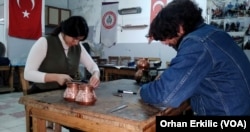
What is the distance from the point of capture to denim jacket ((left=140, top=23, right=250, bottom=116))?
101 centimetres

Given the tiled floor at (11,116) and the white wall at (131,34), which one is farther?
the white wall at (131,34)

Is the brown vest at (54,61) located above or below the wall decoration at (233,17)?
below

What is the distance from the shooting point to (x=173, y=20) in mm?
1131

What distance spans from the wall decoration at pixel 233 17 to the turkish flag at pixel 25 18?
4.17 meters

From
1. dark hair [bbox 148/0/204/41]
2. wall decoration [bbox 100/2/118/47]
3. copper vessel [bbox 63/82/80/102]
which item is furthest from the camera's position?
wall decoration [bbox 100/2/118/47]

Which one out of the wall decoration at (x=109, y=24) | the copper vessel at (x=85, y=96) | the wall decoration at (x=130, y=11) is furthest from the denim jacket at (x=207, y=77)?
the wall decoration at (x=109, y=24)

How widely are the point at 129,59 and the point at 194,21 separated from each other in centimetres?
529

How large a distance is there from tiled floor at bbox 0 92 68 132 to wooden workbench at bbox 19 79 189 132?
1.75 meters

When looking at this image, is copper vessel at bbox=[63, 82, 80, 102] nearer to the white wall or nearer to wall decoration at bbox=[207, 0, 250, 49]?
wall decoration at bbox=[207, 0, 250, 49]

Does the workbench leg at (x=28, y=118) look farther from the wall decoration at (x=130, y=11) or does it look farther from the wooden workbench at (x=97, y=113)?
the wall decoration at (x=130, y=11)

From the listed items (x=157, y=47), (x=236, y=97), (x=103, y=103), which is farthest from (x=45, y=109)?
(x=157, y=47)

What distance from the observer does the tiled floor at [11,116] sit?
3011 mm

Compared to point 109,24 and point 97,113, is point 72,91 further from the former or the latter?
point 109,24

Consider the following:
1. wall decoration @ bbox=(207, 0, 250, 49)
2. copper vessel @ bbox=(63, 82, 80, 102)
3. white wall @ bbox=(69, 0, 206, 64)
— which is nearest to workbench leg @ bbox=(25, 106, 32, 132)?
copper vessel @ bbox=(63, 82, 80, 102)
